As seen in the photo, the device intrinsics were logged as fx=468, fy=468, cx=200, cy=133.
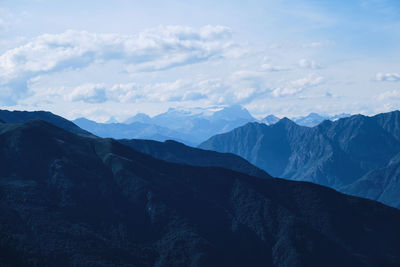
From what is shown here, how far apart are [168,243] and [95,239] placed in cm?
3087

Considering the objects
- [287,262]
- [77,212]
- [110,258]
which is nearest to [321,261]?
[287,262]

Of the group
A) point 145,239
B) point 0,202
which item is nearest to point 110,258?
point 145,239

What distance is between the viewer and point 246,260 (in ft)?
654

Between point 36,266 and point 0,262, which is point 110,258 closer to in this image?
point 36,266

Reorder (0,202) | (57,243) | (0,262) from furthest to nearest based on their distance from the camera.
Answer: (0,202) < (57,243) < (0,262)

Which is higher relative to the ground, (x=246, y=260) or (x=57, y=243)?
(x=57, y=243)

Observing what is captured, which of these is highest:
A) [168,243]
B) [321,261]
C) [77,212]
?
[77,212]

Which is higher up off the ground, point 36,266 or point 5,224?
point 5,224

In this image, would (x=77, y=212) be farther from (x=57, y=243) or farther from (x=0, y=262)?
(x=0, y=262)

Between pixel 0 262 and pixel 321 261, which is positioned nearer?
pixel 0 262

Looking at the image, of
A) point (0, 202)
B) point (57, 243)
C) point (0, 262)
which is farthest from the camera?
point (0, 202)

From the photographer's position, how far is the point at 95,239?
599 feet

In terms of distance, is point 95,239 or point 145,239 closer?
point 95,239

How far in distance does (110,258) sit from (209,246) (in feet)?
138
